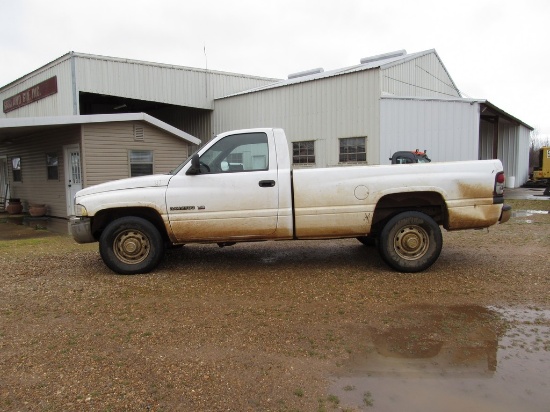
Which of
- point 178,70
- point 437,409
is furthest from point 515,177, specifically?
point 437,409

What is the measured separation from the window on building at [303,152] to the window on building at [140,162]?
624 centimetres

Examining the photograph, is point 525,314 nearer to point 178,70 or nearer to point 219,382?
point 219,382

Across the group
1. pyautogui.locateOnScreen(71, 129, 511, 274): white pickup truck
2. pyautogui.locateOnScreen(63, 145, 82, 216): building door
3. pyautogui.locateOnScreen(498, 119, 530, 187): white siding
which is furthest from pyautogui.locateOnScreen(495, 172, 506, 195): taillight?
pyautogui.locateOnScreen(498, 119, 530, 187): white siding

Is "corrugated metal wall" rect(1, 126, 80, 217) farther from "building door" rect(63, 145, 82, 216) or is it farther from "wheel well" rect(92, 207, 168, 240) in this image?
"wheel well" rect(92, 207, 168, 240)

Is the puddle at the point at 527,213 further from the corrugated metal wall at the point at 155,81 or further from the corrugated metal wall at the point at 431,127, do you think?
the corrugated metal wall at the point at 155,81

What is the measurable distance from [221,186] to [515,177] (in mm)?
25517

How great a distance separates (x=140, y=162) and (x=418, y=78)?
12.6m

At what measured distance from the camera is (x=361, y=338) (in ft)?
12.8

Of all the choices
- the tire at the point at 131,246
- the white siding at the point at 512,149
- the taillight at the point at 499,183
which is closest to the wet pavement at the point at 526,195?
the white siding at the point at 512,149

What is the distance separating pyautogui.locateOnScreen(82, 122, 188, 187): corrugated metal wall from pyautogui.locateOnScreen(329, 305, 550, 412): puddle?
1114 cm

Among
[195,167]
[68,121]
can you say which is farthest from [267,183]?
[68,121]

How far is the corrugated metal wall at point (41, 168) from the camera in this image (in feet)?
46.3

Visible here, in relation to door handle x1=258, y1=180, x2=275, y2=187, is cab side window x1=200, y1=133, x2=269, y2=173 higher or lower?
higher

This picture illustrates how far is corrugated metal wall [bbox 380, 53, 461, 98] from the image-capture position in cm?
1691
